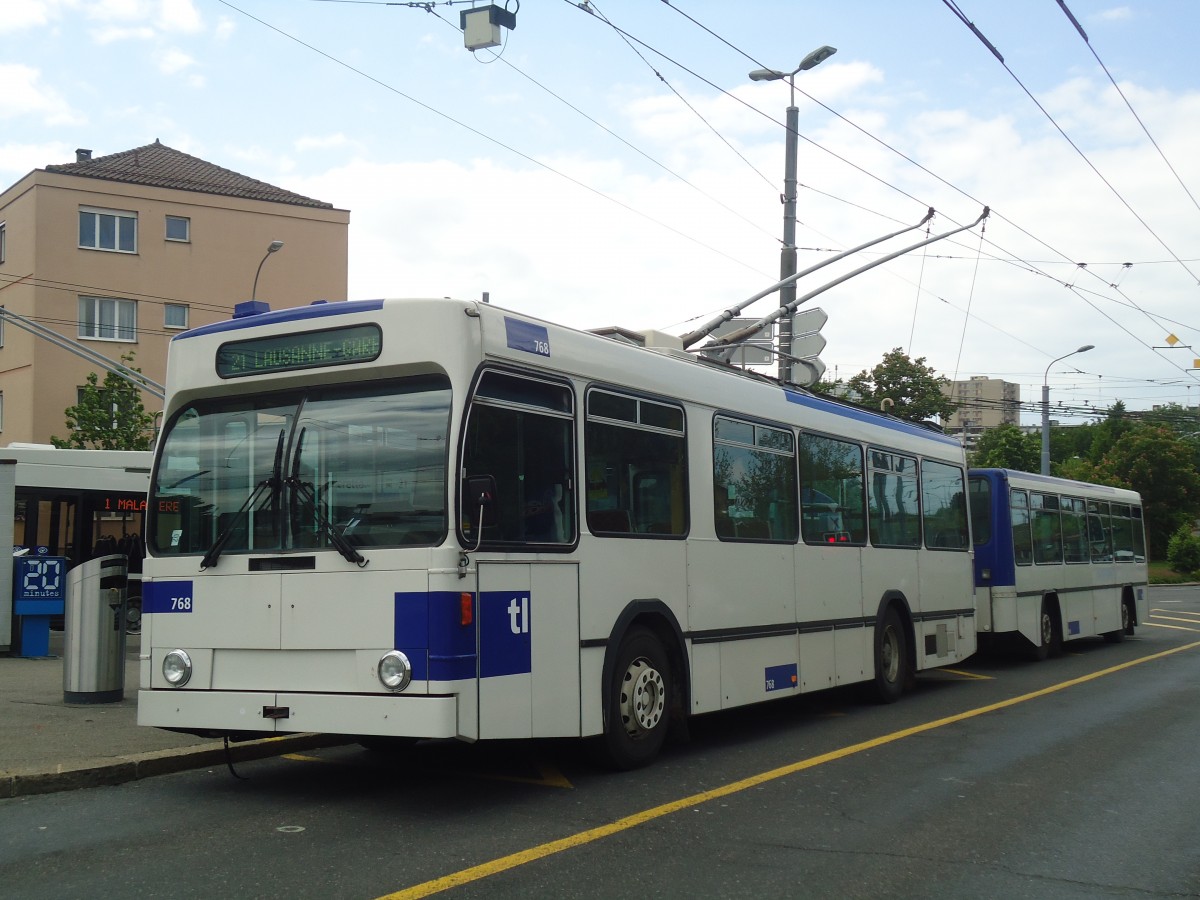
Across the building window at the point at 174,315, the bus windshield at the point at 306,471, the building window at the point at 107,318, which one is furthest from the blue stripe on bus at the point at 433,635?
the building window at the point at 174,315

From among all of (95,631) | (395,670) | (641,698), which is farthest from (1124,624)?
(395,670)

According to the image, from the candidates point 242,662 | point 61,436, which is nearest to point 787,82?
point 242,662

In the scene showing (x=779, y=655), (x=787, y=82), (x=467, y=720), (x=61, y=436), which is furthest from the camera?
(x=61, y=436)

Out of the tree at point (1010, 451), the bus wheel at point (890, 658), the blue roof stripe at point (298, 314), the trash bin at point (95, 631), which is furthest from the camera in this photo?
the tree at point (1010, 451)

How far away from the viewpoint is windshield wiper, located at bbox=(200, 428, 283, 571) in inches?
307

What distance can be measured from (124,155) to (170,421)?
41437 mm

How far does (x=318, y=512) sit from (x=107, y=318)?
36789mm

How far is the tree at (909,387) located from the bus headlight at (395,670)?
3681 cm

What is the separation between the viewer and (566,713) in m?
8.05

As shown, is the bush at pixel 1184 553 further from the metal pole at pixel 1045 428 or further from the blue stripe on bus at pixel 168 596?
the blue stripe on bus at pixel 168 596

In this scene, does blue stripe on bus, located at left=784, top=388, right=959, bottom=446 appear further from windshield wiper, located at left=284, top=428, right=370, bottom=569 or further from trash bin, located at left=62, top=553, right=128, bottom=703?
trash bin, located at left=62, top=553, right=128, bottom=703

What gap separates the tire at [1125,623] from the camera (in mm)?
23734

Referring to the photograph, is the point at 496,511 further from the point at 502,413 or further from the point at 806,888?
the point at 806,888

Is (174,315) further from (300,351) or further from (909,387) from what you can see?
(300,351)
